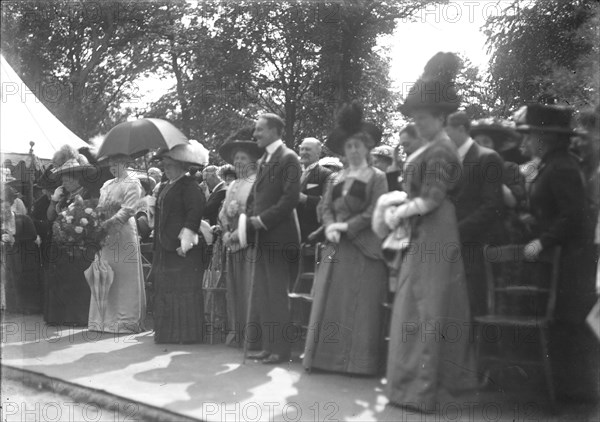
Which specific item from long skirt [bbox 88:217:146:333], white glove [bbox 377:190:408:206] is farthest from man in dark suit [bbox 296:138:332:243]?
long skirt [bbox 88:217:146:333]

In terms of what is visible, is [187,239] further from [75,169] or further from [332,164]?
[75,169]

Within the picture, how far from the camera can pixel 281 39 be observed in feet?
22.9

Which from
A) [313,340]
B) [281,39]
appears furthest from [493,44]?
[313,340]

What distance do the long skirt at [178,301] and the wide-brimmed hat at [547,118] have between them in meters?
3.85

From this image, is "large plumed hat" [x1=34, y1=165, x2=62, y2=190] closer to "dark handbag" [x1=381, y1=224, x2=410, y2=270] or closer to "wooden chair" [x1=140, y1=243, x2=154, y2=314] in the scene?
"wooden chair" [x1=140, y1=243, x2=154, y2=314]

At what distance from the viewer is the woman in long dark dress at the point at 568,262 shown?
4562mm

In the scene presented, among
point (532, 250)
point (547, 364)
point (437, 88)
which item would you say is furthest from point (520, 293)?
point (437, 88)

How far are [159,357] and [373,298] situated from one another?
7.36 ft

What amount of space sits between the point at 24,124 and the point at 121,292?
2.13 meters

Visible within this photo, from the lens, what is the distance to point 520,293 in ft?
15.8

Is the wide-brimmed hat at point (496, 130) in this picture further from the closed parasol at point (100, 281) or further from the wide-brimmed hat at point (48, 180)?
the wide-brimmed hat at point (48, 180)

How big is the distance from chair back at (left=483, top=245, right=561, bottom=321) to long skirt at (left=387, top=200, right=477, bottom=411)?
24 centimetres

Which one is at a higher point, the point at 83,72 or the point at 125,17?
the point at 125,17

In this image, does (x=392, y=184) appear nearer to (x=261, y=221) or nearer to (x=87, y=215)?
(x=261, y=221)
